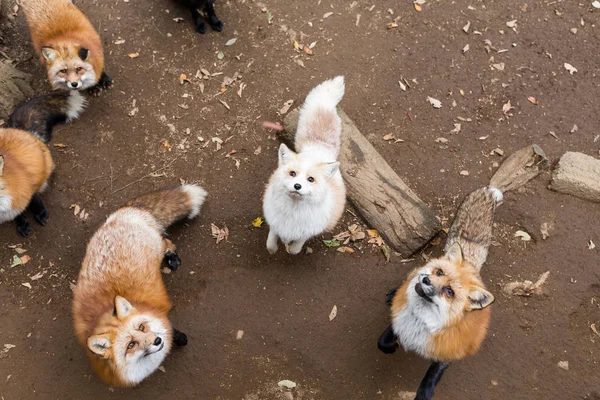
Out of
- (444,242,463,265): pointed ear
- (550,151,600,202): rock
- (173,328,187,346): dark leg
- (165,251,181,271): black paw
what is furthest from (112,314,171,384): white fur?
(550,151,600,202): rock

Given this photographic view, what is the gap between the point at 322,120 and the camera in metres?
5.34

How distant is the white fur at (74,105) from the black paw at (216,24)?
2335 mm

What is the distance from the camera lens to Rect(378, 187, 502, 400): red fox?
3689 mm

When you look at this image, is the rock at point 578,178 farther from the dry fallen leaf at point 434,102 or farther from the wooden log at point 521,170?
the dry fallen leaf at point 434,102

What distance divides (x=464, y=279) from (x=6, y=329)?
16.5 ft

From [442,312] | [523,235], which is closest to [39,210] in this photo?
[442,312]

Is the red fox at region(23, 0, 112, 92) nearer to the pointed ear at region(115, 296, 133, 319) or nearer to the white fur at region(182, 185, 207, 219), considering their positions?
the white fur at region(182, 185, 207, 219)

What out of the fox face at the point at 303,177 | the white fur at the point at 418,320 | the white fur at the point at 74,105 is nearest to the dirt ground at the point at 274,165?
the white fur at the point at 74,105

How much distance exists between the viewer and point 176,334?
4816 mm

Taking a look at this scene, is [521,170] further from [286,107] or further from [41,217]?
[41,217]

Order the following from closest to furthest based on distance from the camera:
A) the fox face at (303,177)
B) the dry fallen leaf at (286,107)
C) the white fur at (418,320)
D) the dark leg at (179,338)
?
the white fur at (418,320)
the fox face at (303,177)
the dark leg at (179,338)
the dry fallen leaf at (286,107)

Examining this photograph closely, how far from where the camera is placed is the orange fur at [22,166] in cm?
495

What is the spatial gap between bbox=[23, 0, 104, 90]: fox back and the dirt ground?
591 millimetres

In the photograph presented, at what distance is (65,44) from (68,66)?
30 cm
